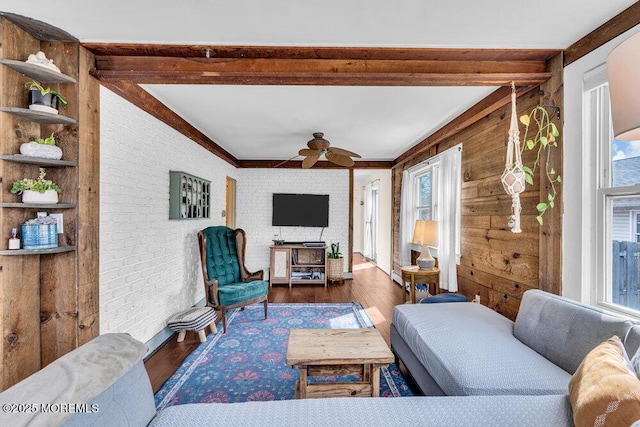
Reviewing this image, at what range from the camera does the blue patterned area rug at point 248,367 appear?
2.07 metres

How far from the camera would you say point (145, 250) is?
265 centimetres

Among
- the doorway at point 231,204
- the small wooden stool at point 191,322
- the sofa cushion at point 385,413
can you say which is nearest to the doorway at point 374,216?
the doorway at point 231,204

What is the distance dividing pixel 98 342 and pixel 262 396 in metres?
1.29

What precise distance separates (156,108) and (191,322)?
2.10m

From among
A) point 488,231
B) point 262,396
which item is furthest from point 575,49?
point 262,396

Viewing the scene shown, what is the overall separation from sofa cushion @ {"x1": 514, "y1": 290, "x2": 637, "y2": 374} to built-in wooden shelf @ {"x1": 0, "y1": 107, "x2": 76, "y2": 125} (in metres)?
3.14

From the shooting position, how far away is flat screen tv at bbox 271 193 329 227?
564cm

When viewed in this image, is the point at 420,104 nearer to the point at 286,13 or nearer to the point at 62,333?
the point at 286,13

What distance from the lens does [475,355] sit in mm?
1591

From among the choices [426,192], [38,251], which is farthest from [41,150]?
[426,192]

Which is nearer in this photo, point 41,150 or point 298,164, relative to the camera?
point 41,150

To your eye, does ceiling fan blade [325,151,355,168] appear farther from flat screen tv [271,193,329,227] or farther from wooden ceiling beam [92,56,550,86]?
flat screen tv [271,193,329,227]

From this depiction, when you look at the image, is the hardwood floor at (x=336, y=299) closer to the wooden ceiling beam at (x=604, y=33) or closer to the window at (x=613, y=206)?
the window at (x=613, y=206)

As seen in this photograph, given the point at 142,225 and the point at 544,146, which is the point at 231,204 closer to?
the point at 142,225
